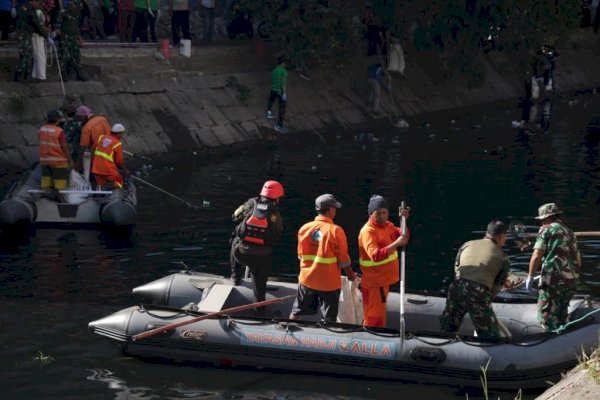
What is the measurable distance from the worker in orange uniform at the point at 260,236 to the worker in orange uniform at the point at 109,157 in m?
6.93

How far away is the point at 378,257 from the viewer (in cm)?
1473

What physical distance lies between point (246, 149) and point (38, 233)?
11990 millimetres

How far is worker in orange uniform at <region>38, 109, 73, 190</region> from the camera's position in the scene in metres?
22.7

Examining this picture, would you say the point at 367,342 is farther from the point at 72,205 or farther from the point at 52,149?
the point at 52,149

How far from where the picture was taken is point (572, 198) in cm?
2728

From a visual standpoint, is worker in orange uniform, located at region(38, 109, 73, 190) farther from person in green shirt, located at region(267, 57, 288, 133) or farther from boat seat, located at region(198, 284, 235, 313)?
person in green shirt, located at region(267, 57, 288, 133)

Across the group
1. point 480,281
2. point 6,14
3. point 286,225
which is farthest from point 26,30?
point 480,281

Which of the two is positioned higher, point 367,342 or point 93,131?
point 93,131

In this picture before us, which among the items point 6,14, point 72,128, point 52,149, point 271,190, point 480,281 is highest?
point 6,14

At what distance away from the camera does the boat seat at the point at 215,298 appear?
632 inches

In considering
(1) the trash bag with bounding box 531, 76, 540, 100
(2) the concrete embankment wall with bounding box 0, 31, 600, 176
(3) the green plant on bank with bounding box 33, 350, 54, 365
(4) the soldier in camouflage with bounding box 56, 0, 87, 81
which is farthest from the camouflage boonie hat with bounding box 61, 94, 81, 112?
(1) the trash bag with bounding box 531, 76, 540, 100

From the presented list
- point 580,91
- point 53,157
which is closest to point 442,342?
point 53,157

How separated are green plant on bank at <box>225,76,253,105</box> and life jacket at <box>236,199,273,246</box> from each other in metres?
20.5

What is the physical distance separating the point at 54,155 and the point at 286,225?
15.4 feet
